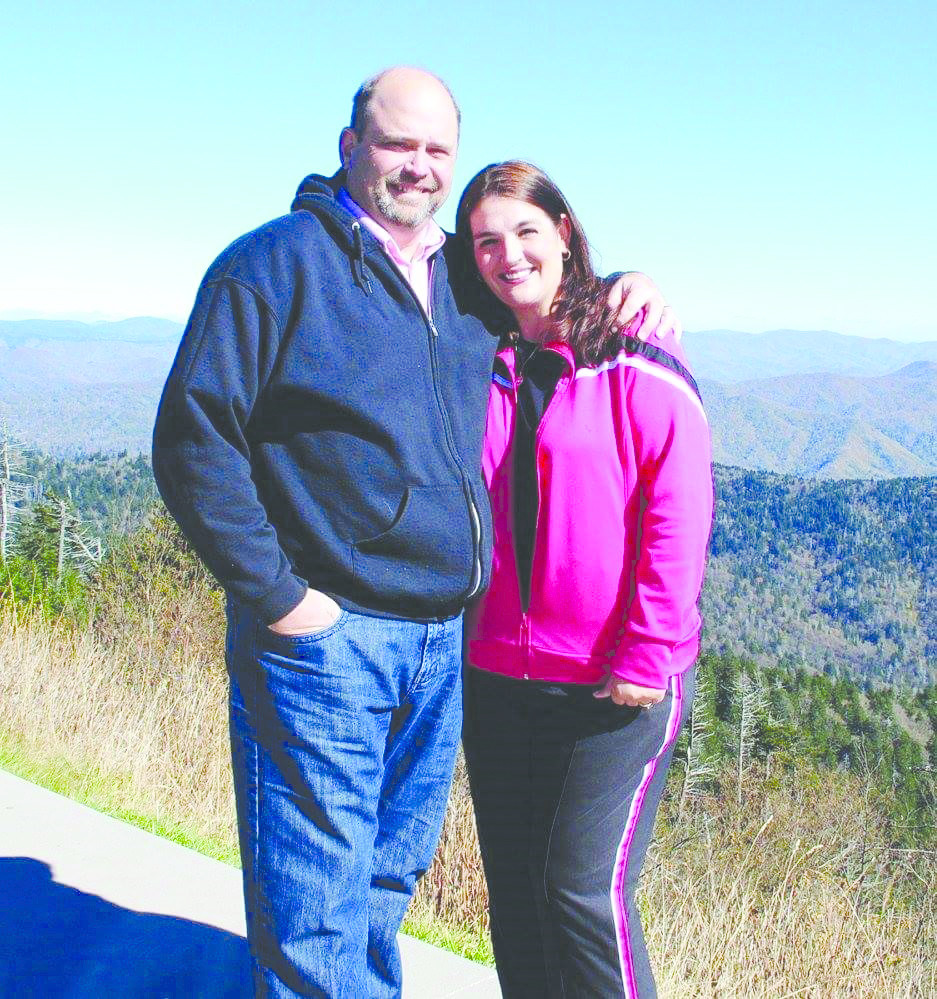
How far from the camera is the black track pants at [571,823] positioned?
1.59 metres

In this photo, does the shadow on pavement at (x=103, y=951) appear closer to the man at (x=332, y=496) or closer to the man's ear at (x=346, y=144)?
the man at (x=332, y=496)

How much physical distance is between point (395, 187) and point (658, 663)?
33.7 inches

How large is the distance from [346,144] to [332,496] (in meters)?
0.60

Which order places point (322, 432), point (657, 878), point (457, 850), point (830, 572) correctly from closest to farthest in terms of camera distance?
point (322, 432) < point (457, 850) < point (657, 878) < point (830, 572)

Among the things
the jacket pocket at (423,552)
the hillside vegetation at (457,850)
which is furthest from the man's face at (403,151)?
the hillside vegetation at (457,850)

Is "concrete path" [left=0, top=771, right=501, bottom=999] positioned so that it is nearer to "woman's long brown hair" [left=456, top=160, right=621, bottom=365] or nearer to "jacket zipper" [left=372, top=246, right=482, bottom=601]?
"jacket zipper" [left=372, top=246, right=482, bottom=601]

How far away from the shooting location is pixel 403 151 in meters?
1.61

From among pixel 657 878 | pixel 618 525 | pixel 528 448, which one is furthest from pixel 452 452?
pixel 657 878

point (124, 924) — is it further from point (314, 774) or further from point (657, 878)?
point (657, 878)

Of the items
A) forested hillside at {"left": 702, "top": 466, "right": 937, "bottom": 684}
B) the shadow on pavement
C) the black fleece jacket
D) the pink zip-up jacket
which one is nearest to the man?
the black fleece jacket

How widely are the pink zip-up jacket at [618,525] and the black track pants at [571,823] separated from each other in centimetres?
7

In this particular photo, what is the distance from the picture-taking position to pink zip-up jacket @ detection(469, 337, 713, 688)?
1562mm

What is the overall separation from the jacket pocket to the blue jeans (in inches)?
2.5

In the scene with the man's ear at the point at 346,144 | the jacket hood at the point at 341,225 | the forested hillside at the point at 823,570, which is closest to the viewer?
the jacket hood at the point at 341,225
